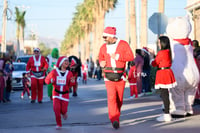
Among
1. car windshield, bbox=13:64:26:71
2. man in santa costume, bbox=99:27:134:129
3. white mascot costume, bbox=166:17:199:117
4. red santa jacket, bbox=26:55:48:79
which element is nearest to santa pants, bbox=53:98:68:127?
man in santa costume, bbox=99:27:134:129

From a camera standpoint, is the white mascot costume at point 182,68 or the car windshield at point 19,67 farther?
the car windshield at point 19,67

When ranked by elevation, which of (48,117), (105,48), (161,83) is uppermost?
(105,48)

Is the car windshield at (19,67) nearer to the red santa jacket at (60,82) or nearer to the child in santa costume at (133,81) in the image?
the child in santa costume at (133,81)

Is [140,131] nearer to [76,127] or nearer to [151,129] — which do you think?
[151,129]

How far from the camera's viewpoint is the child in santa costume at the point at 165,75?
11.2m

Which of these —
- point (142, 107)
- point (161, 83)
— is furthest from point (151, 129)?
point (142, 107)

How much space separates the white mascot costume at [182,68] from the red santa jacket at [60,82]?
243 cm

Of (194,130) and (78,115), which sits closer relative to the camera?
(194,130)

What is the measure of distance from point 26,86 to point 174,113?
35.4ft

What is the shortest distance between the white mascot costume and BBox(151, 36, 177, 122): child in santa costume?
0.44 meters

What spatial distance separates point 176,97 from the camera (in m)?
11.9

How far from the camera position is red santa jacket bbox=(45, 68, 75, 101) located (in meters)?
11.0

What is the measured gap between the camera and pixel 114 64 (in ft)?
34.8

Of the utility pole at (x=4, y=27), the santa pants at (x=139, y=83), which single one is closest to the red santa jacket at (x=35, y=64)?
the santa pants at (x=139, y=83)
